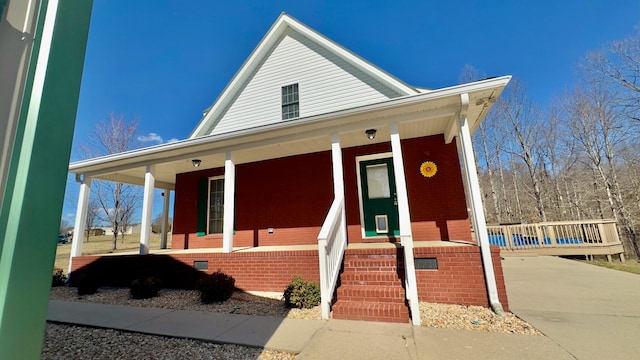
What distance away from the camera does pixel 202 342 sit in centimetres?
337

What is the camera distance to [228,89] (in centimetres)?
894

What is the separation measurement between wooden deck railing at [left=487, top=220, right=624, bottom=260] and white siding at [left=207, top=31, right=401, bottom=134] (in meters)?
8.44

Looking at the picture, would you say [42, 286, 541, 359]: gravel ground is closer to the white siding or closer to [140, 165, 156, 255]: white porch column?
[140, 165, 156, 255]: white porch column

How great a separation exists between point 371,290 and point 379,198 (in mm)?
2760

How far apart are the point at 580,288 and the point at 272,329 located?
624 centimetres

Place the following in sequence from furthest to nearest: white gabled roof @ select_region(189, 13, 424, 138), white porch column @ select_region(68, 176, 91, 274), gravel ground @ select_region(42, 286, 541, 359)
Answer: white gabled roof @ select_region(189, 13, 424, 138) → white porch column @ select_region(68, 176, 91, 274) → gravel ground @ select_region(42, 286, 541, 359)

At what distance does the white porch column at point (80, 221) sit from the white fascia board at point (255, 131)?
436 mm

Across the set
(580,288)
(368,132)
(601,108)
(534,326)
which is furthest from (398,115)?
(601,108)

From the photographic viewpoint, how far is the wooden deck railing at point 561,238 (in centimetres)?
958

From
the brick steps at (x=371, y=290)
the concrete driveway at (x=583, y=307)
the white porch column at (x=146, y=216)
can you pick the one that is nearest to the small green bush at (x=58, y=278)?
the white porch column at (x=146, y=216)

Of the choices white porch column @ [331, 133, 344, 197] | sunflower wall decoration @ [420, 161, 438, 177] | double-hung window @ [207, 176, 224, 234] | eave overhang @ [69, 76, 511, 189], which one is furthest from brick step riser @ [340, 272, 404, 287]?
double-hung window @ [207, 176, 224, 234]

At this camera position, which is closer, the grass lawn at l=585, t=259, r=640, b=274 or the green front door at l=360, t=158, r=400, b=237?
the green front door at l=360, t=158, r=400, b=237

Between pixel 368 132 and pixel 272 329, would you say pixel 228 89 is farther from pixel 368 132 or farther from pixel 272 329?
pixel 272 329

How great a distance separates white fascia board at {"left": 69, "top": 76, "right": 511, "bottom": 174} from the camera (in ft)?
14.9
